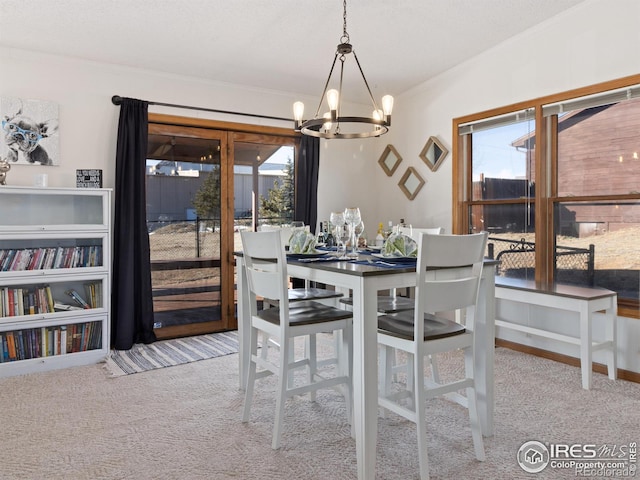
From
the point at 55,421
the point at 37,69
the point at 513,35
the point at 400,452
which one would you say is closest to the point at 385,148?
the point at 513,35

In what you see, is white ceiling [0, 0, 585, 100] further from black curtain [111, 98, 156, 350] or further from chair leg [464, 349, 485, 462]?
chair leg [464, 349, 485, 462]

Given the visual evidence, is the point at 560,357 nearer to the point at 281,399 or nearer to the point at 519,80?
the point at 519,80

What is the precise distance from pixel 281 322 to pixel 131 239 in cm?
229

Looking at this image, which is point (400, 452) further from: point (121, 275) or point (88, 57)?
point (88, 57)

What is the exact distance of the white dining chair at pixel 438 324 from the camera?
195 centimetres

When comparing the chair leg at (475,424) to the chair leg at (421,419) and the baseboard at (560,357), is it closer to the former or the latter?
the chair leg at (421,419)

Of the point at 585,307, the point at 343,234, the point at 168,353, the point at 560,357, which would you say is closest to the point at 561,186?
the point at 585,307

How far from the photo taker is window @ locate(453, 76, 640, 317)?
10.5 feet

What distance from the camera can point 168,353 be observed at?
3.87 m

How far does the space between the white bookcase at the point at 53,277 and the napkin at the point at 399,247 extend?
2.42 meters

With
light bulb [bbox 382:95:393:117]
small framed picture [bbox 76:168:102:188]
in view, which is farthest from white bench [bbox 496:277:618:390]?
small framed picture [bbox 76:168:102:188]

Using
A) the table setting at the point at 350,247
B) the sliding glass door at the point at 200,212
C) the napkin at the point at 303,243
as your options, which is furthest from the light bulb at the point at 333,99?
the sliding glass door at the point at 200,212

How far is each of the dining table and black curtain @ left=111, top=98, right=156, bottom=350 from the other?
2.12m

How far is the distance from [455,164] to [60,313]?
3603 mm
